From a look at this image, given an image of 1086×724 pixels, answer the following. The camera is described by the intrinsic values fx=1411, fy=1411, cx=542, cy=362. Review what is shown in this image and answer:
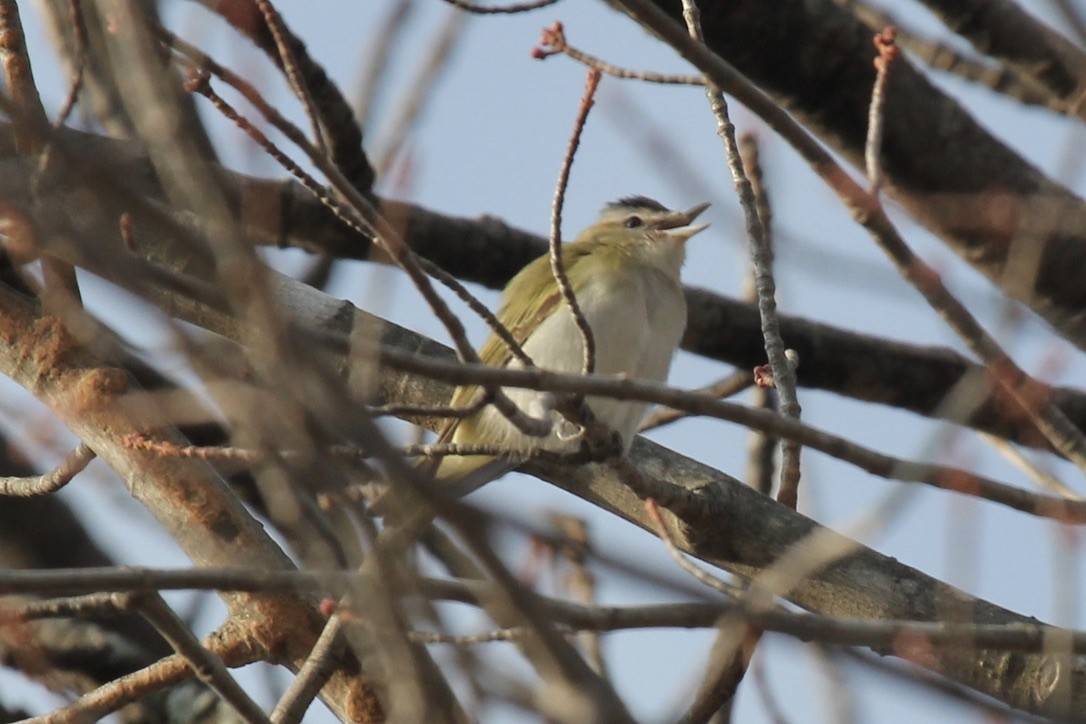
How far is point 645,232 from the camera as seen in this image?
5797mm

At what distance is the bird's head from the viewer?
18.1 ft

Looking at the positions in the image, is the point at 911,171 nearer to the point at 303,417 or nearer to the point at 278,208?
the point at 278,208

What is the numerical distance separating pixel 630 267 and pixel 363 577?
3485mm

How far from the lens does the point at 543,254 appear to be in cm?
561

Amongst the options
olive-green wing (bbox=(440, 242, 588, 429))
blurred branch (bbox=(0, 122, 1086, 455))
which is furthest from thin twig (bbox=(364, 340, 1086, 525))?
blurred branch (bbox=(0, 122, 1086, 455))

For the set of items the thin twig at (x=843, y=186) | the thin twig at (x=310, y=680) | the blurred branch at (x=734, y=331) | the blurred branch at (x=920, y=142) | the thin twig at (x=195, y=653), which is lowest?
the thin twig at (x=310, y=680)

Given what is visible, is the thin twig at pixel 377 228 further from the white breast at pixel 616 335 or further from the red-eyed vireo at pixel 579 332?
the white breast at pixel 616 335

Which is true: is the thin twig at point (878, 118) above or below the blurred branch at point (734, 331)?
above

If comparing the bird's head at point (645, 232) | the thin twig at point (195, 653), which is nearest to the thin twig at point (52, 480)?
the thin twig at point (195, 653)

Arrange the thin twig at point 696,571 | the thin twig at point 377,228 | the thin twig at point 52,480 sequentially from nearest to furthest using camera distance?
the thin twig at point 377,228 → the thin twig at point 696,571 → the thin twig at point 52,480

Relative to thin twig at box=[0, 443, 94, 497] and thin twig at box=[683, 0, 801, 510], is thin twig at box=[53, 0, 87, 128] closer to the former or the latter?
thin twig at box=[0, 443, 94, 497]

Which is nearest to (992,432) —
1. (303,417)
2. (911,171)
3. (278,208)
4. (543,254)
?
(911,171)

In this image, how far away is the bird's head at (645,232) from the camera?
5.51m

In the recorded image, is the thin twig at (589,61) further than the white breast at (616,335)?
No
